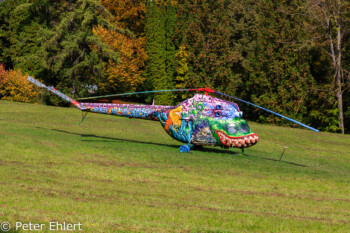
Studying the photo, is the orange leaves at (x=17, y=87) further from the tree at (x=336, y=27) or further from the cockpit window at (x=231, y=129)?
the cockpit window at (x=231, y=129)

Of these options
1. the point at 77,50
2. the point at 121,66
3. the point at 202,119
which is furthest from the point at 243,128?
the point at 121,66

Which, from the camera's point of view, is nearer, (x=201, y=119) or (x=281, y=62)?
(x=201, y=119)

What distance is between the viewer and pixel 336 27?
49.7 metres

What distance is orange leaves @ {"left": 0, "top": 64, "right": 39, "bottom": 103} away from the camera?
49469 millimetres

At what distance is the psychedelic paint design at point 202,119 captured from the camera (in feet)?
62.9

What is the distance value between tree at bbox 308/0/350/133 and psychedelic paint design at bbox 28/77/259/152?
102 ft

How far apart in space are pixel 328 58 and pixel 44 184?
47518 mm

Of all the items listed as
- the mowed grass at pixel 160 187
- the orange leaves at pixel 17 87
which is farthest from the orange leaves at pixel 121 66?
the mowed grass at pixel 160 187

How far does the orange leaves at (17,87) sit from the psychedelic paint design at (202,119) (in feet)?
102

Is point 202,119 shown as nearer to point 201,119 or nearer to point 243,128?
point 201,119

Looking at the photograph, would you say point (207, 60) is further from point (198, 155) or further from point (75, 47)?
point (198, 155)

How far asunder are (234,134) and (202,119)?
1.61 metres

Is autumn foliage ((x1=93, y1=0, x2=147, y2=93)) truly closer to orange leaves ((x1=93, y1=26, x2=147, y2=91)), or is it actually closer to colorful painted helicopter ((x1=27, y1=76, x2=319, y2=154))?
orange leaves ((x1=93, y1=26, x2=147, y2=91))

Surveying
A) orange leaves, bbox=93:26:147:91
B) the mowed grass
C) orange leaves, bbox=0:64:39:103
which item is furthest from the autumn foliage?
the mowed grass
